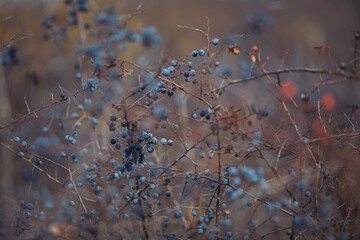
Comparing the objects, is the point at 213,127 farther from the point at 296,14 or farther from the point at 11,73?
the point at 296,14

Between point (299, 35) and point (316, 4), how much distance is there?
1.72 m

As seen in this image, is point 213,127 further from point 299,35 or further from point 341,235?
point 299,35

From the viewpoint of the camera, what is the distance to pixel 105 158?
2135 millimetres

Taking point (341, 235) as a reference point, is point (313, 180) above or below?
above

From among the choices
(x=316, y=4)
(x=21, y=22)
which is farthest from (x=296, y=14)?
(x=21, y=22)

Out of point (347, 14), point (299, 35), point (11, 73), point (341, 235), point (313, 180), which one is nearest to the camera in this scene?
point (341, 235)

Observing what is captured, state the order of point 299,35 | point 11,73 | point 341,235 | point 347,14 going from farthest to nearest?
point 347,14
point 299,35
point 11,73
point 341,235

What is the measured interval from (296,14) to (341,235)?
8.60m

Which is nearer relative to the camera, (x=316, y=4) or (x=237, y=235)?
(x=237, y=235)

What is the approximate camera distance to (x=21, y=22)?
111 inches

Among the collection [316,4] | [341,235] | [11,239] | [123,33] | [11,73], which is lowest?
[341,235]

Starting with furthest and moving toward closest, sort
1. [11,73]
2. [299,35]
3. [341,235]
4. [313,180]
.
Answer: [299,35] → [11,73] → [313,180] → [341,235]

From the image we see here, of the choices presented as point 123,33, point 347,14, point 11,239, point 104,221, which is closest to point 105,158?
point 104,221

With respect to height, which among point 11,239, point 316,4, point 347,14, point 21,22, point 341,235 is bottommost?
point 341,235
